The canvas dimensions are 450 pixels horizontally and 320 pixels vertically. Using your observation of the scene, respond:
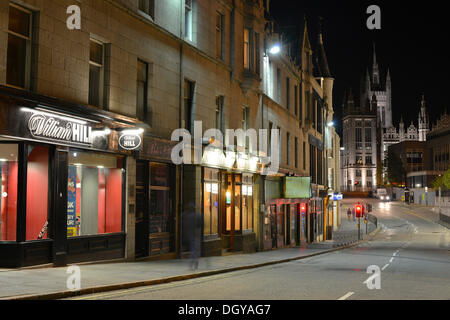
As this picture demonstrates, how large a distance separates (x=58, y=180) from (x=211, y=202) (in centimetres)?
1042

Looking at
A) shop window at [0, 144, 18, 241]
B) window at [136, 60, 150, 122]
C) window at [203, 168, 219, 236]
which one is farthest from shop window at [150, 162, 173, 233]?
shop window at [0, 144, 18, 241]

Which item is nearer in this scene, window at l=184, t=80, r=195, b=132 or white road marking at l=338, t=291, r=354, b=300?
white road marking at l=338, t=291, r=354, b=300

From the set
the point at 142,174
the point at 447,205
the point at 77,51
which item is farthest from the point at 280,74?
the point at 447,205

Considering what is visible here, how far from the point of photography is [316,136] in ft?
163

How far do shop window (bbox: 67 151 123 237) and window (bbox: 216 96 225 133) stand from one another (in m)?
8.43

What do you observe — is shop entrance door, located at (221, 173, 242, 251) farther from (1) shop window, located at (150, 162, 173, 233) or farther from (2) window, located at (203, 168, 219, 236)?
(1) shop window, located at (150, 162, 173, 233)

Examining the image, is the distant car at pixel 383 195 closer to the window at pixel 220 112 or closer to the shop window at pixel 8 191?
the window at pixel 220 112

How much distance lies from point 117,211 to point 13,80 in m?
5.65

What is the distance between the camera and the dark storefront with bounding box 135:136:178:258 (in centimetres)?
1980

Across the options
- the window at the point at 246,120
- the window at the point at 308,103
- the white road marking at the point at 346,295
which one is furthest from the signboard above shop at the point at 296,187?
the white road marking at the point at 346,295

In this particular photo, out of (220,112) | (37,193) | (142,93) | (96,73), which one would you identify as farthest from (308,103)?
(37,193)

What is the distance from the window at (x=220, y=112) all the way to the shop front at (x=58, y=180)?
8271 mm

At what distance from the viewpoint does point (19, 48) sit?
14.6m
